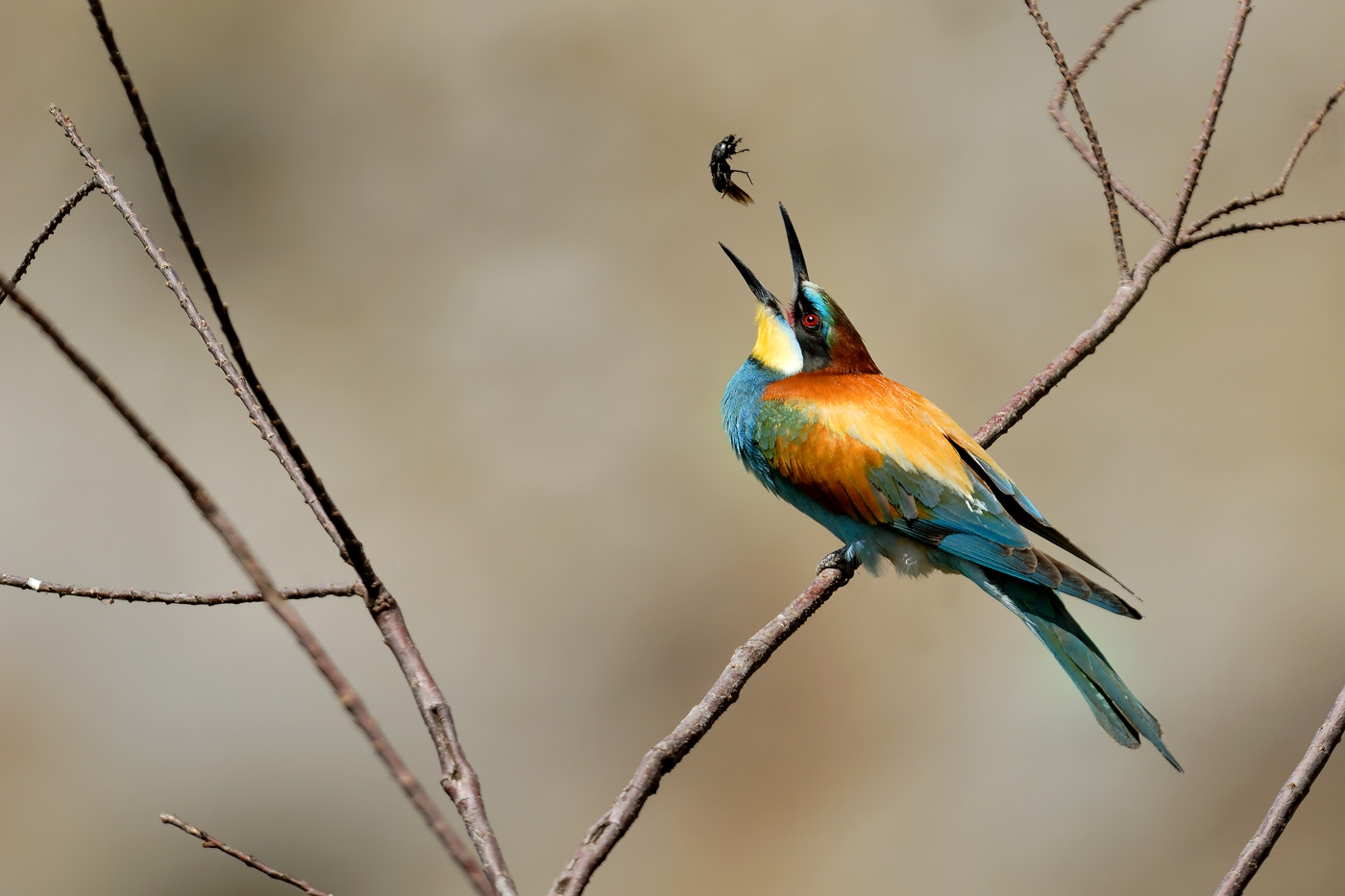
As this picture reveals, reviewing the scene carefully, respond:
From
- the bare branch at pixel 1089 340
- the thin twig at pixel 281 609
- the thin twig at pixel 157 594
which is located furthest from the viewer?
the bare branch at pixel 1089 340

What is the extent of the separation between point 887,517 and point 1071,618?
0.29 meters

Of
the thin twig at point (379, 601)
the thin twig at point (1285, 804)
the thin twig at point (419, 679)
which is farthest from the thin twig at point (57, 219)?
the thin twig at point (1285, 804)

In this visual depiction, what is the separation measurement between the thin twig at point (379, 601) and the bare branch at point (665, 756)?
0.16ft

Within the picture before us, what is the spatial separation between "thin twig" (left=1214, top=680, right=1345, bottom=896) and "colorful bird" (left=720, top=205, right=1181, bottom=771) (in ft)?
2.18

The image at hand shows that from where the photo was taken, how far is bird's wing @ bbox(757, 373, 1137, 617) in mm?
1534

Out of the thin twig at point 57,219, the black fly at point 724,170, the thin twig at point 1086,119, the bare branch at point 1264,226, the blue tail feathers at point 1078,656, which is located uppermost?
the black fly at point 724,170

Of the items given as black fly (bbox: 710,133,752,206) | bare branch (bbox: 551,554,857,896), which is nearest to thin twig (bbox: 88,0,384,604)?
bare branch (bbox: 551,554,857,896)

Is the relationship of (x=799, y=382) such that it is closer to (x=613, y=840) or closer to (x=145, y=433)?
(x=613, y=840)

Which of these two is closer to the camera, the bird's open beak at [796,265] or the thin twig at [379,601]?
the thin twig at [379,601]

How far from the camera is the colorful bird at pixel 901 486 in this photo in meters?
1.46

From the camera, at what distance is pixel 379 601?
2.59 ft

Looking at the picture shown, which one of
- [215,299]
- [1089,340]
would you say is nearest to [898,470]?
[1089,340]

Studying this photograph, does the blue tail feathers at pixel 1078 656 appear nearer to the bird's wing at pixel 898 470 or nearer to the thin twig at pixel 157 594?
the bird's wing at pixel 898 470

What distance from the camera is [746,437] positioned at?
1.74m
